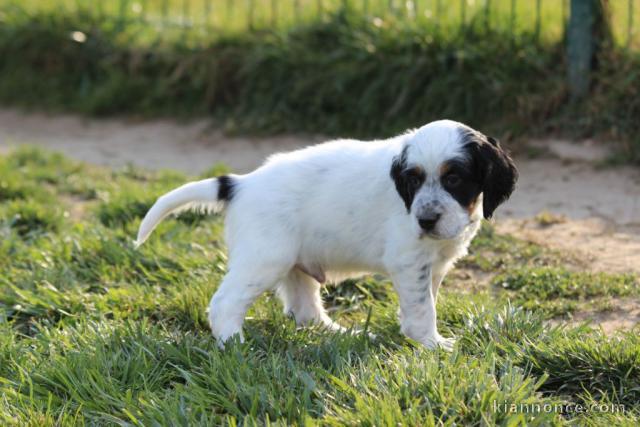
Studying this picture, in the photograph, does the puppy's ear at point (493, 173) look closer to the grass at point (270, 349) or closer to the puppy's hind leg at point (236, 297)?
the grass at point (270, 349)

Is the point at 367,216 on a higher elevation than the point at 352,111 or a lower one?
higher

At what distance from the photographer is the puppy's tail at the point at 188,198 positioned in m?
4.59

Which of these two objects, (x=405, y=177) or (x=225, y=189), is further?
(x=225, y=189)

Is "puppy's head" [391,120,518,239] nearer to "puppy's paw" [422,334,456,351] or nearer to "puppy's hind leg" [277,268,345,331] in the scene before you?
"puppy's paw" [422,334,456,351]

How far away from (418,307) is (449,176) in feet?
2.07

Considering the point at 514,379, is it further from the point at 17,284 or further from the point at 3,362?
the point at 17,284

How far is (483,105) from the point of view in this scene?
765 centimetres

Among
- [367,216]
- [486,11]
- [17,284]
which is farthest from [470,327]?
[486,11]

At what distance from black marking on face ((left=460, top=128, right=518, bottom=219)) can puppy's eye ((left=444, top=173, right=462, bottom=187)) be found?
8 centimetres

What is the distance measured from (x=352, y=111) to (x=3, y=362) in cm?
449

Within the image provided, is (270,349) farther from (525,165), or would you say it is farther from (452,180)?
(525,165)

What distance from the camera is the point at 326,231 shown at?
4.53 meters

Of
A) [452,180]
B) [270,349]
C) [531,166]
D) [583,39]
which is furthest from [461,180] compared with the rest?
[583,39]

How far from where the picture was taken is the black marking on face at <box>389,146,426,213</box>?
4.07 meters
